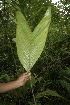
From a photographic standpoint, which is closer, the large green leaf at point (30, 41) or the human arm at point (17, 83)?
the large green leaf at point (30, 41)

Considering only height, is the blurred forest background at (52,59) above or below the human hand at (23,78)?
below

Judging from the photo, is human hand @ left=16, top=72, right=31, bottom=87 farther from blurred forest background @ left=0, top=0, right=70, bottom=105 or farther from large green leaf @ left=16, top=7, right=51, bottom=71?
blurred forest background @ left=0, top=0, right=70, bottom=105

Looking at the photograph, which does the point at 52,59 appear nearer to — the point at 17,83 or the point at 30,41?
the point at 17,83

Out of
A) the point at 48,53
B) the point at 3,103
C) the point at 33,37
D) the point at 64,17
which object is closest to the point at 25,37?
the point at 33,37

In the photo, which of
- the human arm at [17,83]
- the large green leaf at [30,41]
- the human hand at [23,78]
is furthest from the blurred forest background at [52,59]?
the large green leaf at [30,41]

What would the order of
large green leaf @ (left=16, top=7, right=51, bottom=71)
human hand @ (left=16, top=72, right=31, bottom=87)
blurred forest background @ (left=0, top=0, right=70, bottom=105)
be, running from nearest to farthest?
large green leaf @ (left=16, top=7, right=51, bottom=71) < human hand @ (left=16, top=72, right=31, bottom=87) < blurred forest background @ (left=0, top=0, right=70, bottom=105)

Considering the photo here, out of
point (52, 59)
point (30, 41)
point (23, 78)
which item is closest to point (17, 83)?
point (23, 78)

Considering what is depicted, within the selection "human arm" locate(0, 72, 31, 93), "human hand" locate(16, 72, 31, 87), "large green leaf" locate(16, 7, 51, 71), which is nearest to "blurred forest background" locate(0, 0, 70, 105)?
"human arm" locate(0, 72, 31, 93)

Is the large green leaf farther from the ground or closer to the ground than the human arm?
farther from the ground

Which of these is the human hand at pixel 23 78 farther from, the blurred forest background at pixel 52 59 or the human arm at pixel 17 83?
the blurred forest background at pixel 52 59
